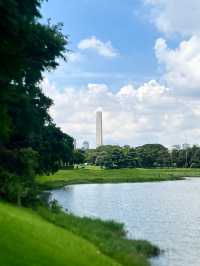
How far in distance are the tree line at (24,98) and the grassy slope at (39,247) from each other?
369cm

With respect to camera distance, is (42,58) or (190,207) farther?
Answer: (190,207)

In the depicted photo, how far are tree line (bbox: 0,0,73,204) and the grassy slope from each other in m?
3.69

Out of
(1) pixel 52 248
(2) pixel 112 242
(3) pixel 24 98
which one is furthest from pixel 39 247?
(3) pixel 24 98

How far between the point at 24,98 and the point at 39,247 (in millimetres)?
24774

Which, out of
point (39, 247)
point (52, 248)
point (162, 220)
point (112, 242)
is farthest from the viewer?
point (162, 220)

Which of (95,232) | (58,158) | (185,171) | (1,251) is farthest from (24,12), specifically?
(185,171)

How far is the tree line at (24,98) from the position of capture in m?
15.2

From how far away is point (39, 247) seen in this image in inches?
727

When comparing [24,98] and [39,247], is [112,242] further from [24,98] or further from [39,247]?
[24,98]

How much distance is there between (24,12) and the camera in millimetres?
16078

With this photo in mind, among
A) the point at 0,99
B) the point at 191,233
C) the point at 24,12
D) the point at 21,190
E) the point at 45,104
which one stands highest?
the point at 45,104

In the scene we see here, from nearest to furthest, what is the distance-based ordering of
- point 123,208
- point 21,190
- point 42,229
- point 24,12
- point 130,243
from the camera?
point 24,12 < point 42,229 < point 130,243 < point 21,190 < point 123,208

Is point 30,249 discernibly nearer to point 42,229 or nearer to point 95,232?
point 42,229

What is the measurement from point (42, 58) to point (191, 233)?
21335mm
